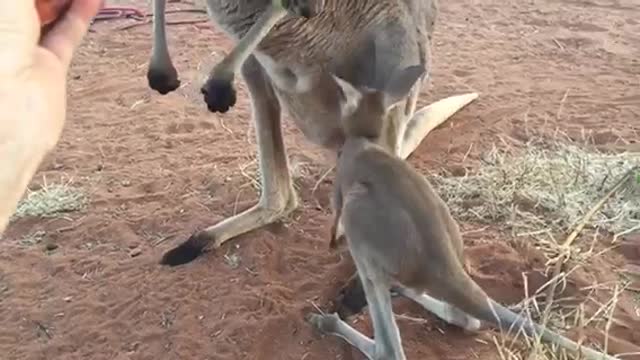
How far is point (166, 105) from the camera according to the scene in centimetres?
467

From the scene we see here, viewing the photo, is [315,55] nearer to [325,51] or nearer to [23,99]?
[325,51]

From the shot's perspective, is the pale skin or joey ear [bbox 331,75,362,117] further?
joey ear [bbox 331,75,362,117]

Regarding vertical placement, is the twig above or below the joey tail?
below

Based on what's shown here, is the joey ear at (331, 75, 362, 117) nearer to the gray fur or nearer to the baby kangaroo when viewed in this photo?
the gray fur

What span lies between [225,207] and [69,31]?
2254mm

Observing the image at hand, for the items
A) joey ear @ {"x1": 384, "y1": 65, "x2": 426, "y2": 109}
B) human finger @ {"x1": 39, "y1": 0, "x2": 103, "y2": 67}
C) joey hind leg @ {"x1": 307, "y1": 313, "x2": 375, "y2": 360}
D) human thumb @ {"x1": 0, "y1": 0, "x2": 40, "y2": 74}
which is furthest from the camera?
joey ear @ {"x1": 384, "y1": 65, "x2": 426, "y2": 109}

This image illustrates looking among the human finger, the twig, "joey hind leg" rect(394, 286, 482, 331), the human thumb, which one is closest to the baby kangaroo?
"joey hind leg" rect(394, 286, 482, 331)

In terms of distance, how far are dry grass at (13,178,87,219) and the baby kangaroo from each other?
1.33 metres

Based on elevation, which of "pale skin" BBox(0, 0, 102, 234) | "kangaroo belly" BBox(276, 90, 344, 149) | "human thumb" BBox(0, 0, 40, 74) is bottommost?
Answer: "kangaroo belly" BBox(276, 90, 344, 149)

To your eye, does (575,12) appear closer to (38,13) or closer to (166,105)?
(166,105)

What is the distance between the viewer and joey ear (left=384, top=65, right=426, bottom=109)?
2.93 meters

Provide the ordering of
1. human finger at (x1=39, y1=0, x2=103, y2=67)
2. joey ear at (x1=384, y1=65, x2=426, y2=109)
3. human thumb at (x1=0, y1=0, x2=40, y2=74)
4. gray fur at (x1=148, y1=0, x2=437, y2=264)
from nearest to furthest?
human thumb at (x1=0, y1=0, x2=40, y2=74) → human finger at (x1=39, y1=0, x2=103, y2=67) → joey ear at (x1=384, y1=65, x2=426, y2=109) → gray fur at (x1=148, y1=0, x2=437, y2=264)

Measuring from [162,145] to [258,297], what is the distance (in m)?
1.31

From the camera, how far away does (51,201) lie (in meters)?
3.73
